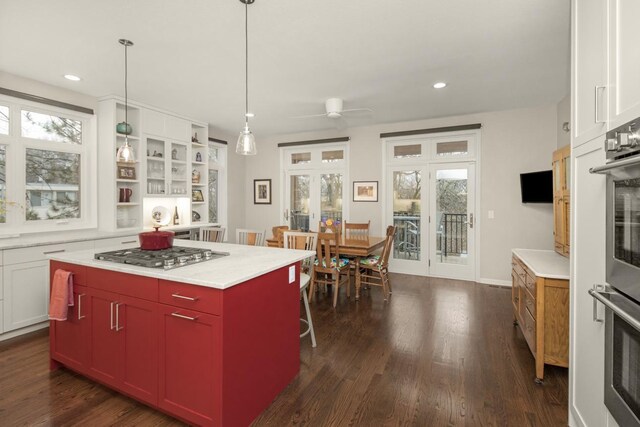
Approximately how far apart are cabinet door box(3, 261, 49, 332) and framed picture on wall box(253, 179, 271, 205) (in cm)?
390

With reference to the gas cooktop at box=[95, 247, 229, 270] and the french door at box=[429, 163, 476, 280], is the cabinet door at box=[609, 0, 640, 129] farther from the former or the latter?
the french door at box=[429, 163, 476, 280]

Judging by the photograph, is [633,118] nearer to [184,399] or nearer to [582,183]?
[582,183]

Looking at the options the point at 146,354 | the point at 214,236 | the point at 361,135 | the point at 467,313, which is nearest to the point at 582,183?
the point at 467,313

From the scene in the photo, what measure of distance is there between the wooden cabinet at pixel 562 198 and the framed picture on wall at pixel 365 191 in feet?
9.42

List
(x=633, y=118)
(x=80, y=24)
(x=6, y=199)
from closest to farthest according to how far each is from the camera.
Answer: (x=633, y=118)
(x=80, y=24)
(x=6, y=199)

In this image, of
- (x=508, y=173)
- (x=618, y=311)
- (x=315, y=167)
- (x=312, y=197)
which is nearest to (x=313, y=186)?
(x=312, y=197)

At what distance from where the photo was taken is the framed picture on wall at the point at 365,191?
5.58 m

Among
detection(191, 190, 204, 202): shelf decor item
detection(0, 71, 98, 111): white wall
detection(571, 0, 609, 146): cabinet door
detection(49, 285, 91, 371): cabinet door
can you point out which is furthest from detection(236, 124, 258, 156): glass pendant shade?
detection(191, 190, 204, 202): shelf decor item

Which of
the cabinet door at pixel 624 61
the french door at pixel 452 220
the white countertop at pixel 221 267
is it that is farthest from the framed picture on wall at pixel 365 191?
the cabinet door at pixel 624 61

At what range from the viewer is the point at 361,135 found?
18.6 ft

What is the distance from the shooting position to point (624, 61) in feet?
3.98

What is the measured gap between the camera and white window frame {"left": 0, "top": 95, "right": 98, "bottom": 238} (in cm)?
343

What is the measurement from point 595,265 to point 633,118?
0.70 m

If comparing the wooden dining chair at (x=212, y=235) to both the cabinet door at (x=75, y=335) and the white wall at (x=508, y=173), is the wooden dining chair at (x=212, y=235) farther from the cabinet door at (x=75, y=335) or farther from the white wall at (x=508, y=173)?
the white wall at (x=508, y=173)
